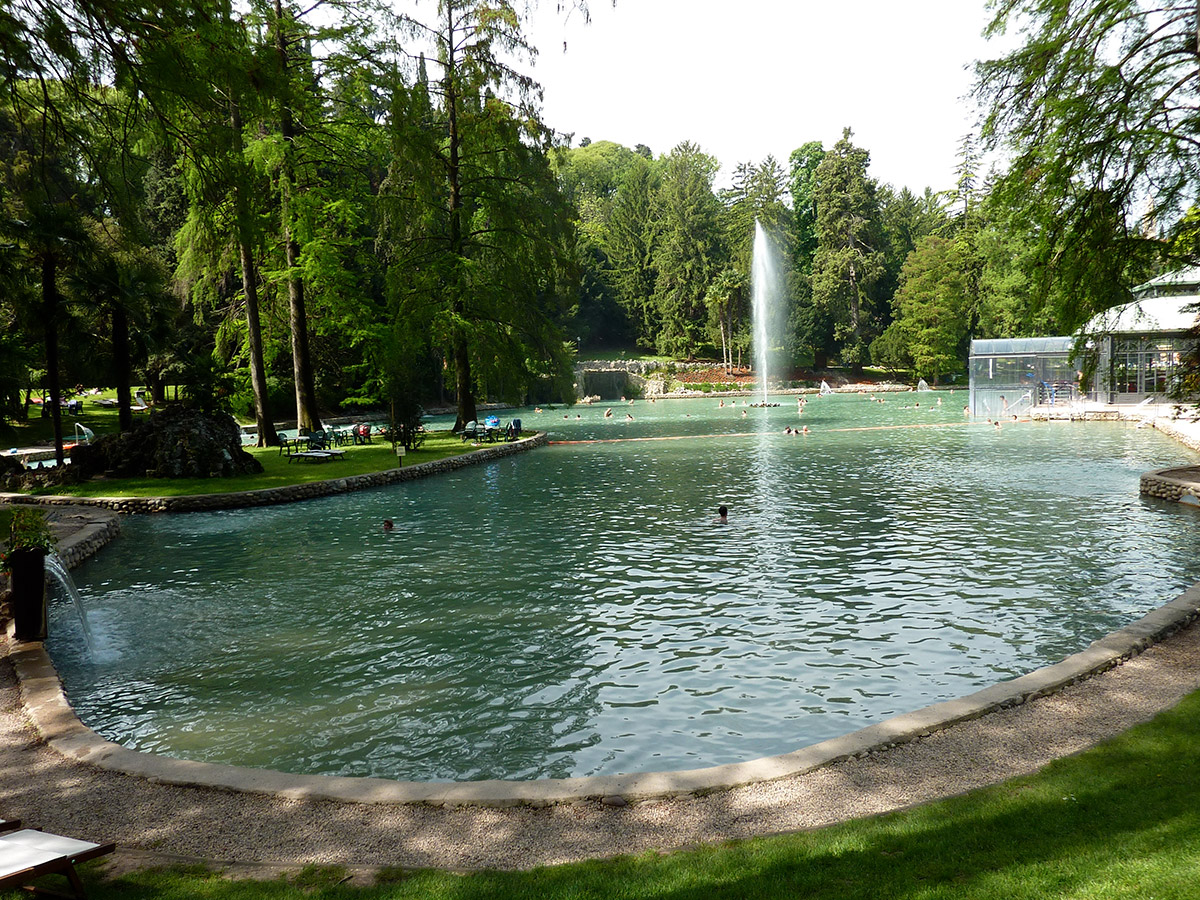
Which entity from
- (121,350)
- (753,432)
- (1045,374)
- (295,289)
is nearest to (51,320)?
(121,350)

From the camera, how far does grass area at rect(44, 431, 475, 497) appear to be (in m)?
20.9

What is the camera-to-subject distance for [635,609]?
11.1 meters

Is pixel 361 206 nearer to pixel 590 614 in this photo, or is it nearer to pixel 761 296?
pixel 590 614

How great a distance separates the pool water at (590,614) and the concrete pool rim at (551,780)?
74 cm

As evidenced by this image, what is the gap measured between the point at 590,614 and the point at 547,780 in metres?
5.14

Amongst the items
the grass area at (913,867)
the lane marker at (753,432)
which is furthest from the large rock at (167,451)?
the grass area at (913,867)

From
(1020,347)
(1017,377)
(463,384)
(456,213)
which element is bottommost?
(1017,377)

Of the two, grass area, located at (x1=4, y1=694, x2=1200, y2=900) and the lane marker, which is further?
the lane marker

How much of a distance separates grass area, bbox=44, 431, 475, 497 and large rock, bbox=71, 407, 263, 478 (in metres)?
Answer: 0.41

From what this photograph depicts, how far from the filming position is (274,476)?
23203 mm

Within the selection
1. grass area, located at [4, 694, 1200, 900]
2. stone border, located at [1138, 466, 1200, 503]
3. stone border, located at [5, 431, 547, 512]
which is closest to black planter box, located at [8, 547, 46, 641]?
grass area, located at [4, 694, 1200, 900]

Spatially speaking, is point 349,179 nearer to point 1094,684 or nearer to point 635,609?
point 635,609

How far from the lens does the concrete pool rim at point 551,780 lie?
5.55m

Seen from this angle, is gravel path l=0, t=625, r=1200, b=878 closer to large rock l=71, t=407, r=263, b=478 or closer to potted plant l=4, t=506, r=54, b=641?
potted plant l=4, t=506, r=54, b=641
